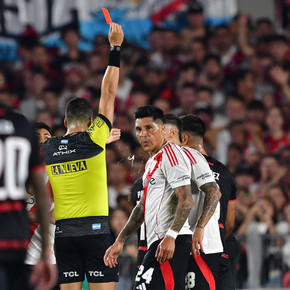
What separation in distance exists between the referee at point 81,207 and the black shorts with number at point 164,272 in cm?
71

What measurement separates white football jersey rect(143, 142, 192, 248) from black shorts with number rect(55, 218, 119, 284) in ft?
2.04

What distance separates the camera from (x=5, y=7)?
1390 cm

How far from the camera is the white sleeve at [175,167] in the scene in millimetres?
5289

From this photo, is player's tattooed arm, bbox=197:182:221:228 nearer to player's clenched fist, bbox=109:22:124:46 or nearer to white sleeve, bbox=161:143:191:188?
white sleeve, bbox=161:143:191:188

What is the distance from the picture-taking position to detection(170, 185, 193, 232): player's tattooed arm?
5129 mm

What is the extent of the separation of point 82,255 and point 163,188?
1.05 m

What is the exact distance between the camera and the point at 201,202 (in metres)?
5.90

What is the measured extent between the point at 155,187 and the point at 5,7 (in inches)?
371

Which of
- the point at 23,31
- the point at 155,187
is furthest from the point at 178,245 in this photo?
the point at 23,31

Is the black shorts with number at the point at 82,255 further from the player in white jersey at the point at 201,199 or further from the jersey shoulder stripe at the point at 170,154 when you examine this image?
the jersey shoulder stripe at the point at 170,154

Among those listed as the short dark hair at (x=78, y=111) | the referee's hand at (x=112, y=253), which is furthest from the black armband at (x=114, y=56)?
the referee's hand at (x=112, y=253)

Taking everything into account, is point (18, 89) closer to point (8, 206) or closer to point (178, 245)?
point (178, 245)

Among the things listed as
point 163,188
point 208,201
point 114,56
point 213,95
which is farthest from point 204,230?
point 213,95

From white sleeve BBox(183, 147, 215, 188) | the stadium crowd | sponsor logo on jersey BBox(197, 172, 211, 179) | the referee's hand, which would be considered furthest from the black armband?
the stadium crowd
